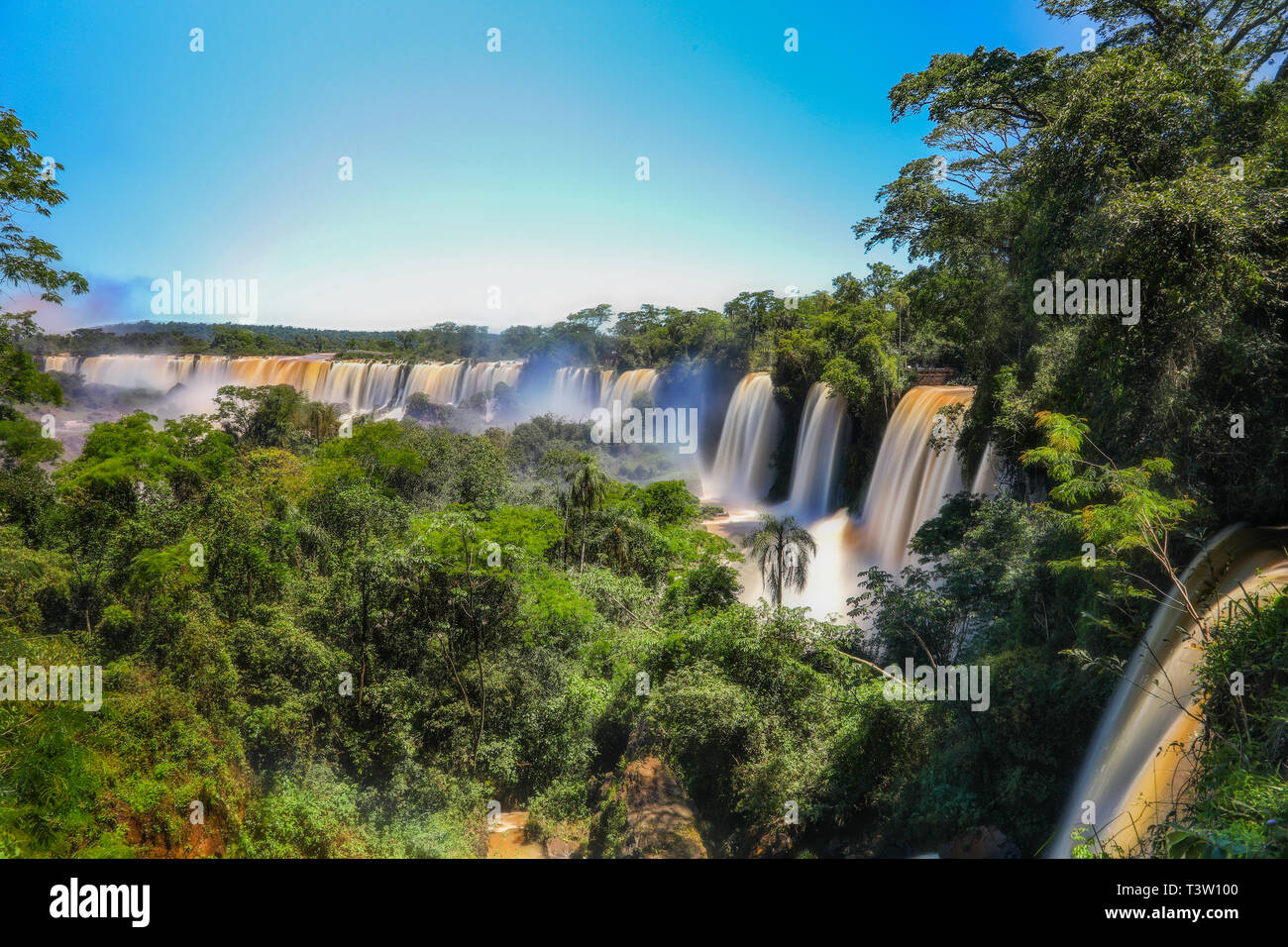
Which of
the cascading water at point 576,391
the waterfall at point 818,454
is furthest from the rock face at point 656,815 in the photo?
the cascading water at point 576,391

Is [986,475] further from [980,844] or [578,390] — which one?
[578,390]

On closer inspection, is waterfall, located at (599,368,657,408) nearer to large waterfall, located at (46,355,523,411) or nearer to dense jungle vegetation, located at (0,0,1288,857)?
large waterfall, located at (46,355,523,411)

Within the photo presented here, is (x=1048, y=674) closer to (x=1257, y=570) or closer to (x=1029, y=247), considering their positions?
(x=1257, y=570)

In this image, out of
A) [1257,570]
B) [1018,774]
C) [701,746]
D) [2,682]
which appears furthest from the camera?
[701,746]

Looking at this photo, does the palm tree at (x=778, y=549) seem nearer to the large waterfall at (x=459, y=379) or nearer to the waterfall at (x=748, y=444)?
the waterfall at (x=748, y=444)

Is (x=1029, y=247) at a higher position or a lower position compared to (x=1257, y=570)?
higher

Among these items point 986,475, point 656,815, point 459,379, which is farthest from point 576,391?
point 656,815

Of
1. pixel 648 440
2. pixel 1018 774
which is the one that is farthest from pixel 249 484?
pixel 648 440
